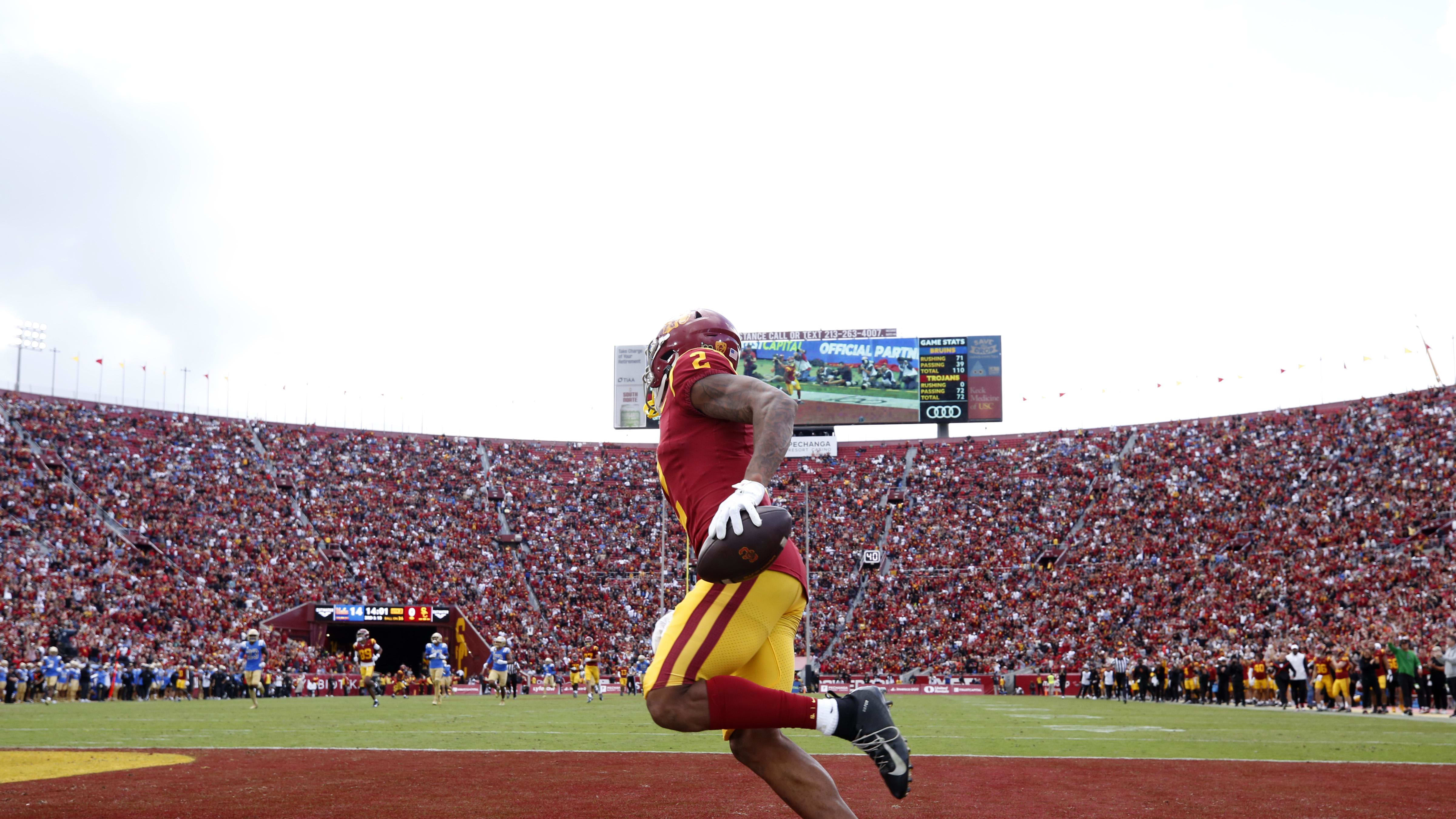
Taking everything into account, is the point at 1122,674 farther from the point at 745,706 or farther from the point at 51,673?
the point at 745,706

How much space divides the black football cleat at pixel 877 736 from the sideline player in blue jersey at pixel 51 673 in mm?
30453

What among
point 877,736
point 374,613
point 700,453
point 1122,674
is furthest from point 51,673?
point 877,736

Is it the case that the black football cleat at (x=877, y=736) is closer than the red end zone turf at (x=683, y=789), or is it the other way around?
the black football cleat at (x=877, y=736)

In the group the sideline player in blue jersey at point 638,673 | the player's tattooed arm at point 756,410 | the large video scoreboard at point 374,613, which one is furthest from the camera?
the large video scoreboard at point 374,613

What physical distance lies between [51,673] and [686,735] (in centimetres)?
2146

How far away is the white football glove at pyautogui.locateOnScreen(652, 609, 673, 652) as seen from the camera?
496 cm

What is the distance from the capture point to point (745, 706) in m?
4.66

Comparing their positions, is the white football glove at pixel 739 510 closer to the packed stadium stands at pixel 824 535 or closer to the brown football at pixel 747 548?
the brown football at pixel 747 548

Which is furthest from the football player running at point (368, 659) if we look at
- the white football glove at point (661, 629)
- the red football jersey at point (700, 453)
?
the red football jersey at point (700, 453)

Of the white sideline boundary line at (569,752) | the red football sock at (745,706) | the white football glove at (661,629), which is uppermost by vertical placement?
the white football glove at (661,629)

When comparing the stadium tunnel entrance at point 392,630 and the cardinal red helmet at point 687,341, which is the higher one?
the cardinal red helmet at point 687,341

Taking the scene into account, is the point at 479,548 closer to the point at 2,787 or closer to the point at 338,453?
the point at 338,453

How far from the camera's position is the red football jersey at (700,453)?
4.98m

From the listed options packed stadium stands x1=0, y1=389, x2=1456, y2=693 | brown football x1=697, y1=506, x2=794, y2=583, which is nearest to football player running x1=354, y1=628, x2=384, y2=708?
packed stadium stands x1=0, y1=389, x2=1456, y2=693
